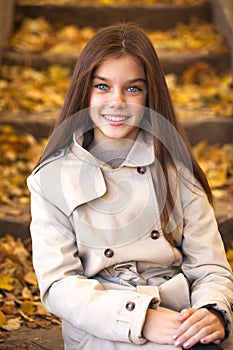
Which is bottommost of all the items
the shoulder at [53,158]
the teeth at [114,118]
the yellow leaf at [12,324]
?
the yellow leaf at [12,324]

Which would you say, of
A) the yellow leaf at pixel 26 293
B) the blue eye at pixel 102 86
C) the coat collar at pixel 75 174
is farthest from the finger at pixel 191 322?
the yellow leaf at pixel 26 293

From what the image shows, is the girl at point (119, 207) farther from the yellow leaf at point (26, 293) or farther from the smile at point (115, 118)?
the yellow leaf at point (26, 293)

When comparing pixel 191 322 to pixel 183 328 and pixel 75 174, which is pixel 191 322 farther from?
pixel 75 174

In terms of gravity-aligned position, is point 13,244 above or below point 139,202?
below

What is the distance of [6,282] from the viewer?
3.20 meters

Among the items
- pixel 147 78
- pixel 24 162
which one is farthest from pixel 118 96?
pixel 24 162

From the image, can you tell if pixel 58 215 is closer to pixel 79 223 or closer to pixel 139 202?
pixel 79 223

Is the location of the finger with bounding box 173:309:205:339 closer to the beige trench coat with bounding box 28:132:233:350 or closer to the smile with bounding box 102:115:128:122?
the beige trench coat with bounding box 28:132:233:350

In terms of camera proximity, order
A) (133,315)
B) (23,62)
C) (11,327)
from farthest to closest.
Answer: (23,62) < (11,327) < (133,315)

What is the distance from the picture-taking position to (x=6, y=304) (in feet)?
10.2

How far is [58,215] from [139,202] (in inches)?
10.7

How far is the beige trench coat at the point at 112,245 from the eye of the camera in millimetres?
2369

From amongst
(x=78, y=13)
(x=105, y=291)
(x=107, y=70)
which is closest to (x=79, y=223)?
(x=105, y=291)

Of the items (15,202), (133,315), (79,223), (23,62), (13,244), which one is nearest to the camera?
(133,315)
